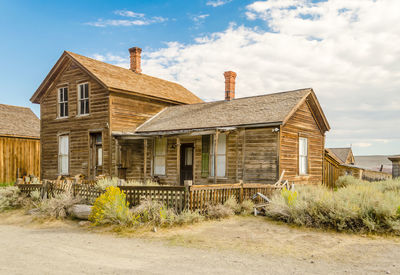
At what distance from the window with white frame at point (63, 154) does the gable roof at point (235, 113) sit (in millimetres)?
4412

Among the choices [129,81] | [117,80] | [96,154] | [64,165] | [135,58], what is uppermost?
[135,58]

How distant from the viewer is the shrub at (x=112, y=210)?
365 inches

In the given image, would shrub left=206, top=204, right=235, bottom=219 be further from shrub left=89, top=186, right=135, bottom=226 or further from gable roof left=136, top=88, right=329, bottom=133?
gable roof left=136, top=88, right=329, bottom=133

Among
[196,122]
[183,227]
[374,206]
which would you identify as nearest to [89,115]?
[196,122]

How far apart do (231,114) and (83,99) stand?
26.6 ft

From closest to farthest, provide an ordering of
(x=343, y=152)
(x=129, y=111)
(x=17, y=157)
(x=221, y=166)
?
(x=221, y=166), (x=129, y=111), (x=17, y=157), (x=343, y=152)

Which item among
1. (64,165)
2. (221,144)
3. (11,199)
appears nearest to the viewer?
(11,199)

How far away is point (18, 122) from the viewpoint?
81.3ft

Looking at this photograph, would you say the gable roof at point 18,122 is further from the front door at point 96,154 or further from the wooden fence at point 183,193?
the wooden fence at point 183,193

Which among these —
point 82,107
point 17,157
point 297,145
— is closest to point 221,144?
point 297,145

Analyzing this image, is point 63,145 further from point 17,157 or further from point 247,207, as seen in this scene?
point 247,207

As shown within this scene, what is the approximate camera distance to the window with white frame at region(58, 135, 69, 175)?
19.4 meters

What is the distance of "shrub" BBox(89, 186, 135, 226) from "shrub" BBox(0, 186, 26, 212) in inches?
220

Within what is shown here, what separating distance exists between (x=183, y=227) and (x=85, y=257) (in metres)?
2.92
